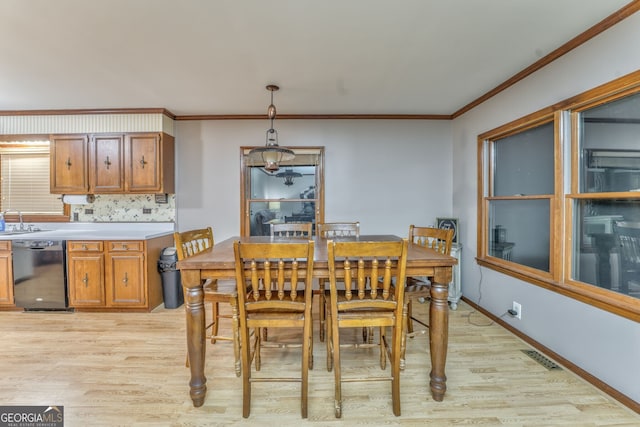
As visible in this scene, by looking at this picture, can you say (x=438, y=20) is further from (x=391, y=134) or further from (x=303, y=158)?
(x=303, y=158)

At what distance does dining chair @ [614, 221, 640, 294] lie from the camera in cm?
181

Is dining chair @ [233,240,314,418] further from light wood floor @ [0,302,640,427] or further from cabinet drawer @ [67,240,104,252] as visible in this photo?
cabinet drawer @ [67,240,104,252]

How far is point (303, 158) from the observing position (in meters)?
3.86

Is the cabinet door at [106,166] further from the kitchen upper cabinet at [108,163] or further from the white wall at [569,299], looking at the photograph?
the white wall at [569,299]

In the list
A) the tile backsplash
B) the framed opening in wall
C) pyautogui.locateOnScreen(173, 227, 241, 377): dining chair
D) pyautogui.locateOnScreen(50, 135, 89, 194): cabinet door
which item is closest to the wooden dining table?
pyautogui.locateOnScreen(173, 227, 241, 377): dining chair

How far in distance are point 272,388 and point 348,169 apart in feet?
8.94

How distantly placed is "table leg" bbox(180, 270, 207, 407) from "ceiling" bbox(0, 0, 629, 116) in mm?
1639

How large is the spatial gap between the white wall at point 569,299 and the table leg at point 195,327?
2.55 meters

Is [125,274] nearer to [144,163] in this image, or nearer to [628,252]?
[144,163]

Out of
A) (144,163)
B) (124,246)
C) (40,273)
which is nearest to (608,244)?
(124,246)

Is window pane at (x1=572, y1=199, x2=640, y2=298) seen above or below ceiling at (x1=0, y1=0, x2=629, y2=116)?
below

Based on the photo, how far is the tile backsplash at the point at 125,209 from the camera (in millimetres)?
3848

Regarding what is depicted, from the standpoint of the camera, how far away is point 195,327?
1.72m

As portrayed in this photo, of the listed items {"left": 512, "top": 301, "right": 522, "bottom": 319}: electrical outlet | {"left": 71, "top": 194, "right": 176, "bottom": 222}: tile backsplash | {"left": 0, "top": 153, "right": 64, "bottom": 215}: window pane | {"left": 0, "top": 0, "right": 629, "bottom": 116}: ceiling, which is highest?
{"left": 0, "top": 0, "right": 629, "bottom": 116}: ceiling
